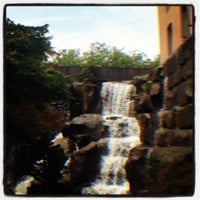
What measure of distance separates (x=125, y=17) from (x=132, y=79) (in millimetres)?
568

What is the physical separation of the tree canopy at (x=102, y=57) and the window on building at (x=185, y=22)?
332mm

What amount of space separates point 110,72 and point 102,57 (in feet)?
0.51

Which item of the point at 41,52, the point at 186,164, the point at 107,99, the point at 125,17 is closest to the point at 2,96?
the point at 41,52

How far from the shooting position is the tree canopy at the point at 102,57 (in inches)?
229

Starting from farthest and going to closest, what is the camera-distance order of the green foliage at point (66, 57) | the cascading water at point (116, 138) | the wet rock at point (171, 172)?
1. the green foliage at point (66, 57)
2. the cascading water at point (116, 138)
3. the wet rock at point (171, 172)

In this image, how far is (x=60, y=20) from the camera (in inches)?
230

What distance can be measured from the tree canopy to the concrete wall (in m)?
0.04

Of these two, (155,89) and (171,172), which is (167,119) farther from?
(171,172)

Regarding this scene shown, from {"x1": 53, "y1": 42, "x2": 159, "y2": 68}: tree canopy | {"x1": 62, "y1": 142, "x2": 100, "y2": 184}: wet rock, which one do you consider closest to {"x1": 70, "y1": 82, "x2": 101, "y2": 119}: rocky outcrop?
{"x1": 53, "y1": 42, "x2": 159, "y2": 68}: tree canopy

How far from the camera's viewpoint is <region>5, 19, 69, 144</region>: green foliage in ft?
19.0

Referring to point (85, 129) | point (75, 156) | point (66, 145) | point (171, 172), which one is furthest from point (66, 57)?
point (171, 172)

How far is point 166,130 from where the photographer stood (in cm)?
577

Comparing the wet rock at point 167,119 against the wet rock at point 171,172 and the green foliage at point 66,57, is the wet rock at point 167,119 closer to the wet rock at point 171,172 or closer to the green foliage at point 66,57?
the wet rock at point 171,172

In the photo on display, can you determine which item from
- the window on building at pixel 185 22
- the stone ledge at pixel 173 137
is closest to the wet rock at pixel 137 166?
the stone ledge at pixel 173 137
